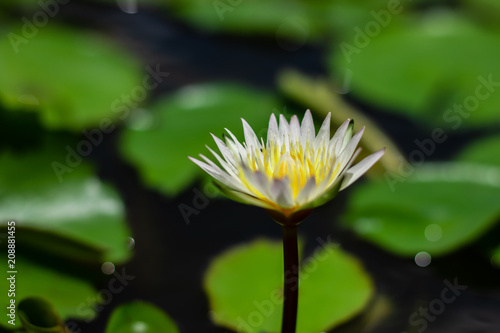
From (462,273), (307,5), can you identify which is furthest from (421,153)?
(307,5)

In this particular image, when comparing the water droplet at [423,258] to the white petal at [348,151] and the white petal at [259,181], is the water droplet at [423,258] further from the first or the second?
the white petal at [259,181]

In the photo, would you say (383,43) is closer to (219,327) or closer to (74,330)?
(219,327)

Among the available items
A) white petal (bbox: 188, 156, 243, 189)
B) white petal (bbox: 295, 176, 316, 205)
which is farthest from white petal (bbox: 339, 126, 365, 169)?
white petal (bbox: 188, 156, 243, 189)

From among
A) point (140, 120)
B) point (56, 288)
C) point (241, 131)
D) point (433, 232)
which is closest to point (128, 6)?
point (140, 120)

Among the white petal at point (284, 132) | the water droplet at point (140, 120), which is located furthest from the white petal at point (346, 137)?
the water droplet at point (140, 120)

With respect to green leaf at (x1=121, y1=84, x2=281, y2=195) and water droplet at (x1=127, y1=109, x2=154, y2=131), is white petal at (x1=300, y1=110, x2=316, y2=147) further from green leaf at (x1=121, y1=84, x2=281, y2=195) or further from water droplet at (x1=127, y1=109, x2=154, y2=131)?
water droplet at (x1=127, y1=109, x2=154, y2=131)

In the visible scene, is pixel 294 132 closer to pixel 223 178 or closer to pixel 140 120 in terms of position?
pixel 223 178
